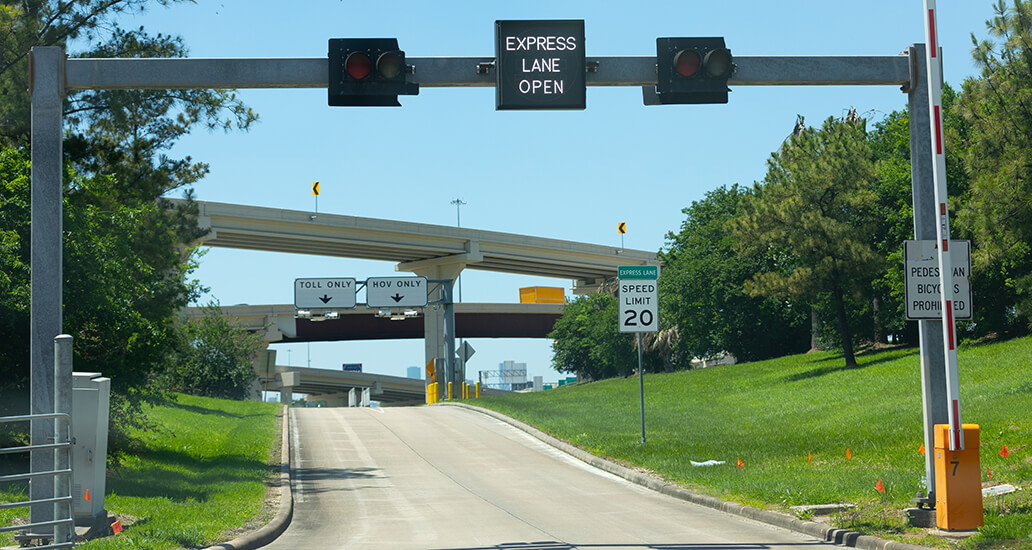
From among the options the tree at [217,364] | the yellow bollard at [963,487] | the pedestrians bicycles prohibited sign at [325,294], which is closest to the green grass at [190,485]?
the yellow bollard at [963,487]

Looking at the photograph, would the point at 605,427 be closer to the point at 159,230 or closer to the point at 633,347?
the point at 159,230

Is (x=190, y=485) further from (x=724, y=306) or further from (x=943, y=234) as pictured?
(x=724, y=306)

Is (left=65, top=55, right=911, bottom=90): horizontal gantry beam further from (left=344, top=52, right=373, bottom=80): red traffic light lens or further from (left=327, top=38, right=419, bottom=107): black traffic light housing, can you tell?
(left=344, top=52, right=373, bottom=80): red traffic light lens

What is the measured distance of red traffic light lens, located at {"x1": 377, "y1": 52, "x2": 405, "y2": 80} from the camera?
11.5 metres

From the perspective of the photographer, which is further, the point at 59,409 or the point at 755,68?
the point at 755,68

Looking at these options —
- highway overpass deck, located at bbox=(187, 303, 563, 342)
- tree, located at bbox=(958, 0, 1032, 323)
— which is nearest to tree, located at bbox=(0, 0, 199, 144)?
tree, located at bbox=(958, 0, 1032, 323)

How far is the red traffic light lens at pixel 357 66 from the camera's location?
37.9 ft

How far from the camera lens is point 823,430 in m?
24.7

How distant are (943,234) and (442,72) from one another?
5945 mm

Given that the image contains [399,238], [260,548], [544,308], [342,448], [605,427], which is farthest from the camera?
[544,308]

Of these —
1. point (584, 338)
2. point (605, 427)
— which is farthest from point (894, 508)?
point (584, 338)

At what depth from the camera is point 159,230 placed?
21938 millimetres

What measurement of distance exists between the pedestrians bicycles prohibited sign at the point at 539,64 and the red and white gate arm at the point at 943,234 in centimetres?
388

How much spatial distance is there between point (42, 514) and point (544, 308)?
8166 centimetres
